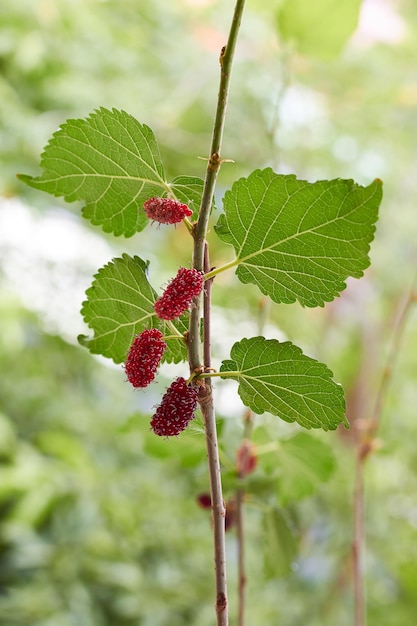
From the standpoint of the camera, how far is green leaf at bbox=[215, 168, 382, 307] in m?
0.25

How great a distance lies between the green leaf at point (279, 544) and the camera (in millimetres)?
474

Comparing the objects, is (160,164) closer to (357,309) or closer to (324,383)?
(324,383)

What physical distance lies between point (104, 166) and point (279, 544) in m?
0.32

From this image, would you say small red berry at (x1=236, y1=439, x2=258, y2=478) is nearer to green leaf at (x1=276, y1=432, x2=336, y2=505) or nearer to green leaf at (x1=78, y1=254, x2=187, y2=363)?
green leaf at (x1=276, y1=432, x2=336, y2=505)

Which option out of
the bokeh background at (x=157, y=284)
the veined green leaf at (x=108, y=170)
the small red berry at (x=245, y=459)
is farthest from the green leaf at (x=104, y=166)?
the bokeh background at (x=157, y=284)

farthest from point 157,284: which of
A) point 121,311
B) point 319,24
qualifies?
point 121,311

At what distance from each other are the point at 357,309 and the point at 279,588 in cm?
96

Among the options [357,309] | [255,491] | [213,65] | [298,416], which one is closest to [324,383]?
[298,416]

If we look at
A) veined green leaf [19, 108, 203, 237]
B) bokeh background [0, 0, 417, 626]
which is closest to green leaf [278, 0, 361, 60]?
bokeh background [0, 0, 417, 626]

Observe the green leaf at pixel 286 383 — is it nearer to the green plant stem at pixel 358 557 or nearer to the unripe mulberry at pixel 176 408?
the unripe mulberry at pixel 176 408

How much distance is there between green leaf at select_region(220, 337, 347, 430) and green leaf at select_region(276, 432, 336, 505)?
20cm

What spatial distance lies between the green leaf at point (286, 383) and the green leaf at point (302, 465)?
20 centimetres

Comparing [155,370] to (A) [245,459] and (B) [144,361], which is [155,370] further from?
(A) [245,459]

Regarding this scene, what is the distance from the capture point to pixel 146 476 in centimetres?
140
